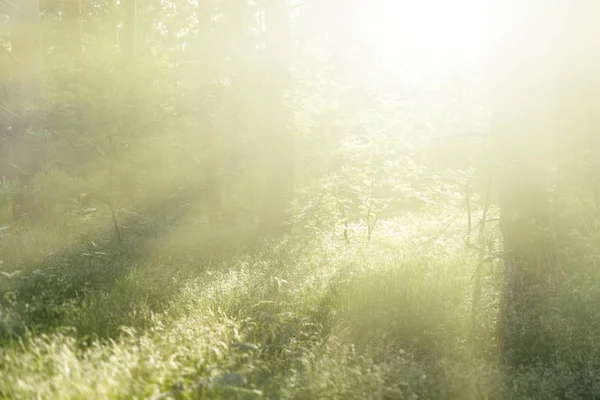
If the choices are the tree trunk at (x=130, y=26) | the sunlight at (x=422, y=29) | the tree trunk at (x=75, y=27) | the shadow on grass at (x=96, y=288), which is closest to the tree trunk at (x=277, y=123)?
the sunlight at (x=422, y=29)

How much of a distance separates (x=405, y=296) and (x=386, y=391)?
99.5 inches

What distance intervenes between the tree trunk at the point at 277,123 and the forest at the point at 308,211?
0.05 meters

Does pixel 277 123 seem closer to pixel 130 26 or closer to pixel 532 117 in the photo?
pixel 532 117

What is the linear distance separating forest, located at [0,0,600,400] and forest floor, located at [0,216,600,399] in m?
0.04

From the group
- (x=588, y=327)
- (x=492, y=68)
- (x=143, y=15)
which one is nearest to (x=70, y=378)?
(x=588, y=327)

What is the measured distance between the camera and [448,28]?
10.5m

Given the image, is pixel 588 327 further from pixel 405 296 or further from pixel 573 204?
pixel 573 204

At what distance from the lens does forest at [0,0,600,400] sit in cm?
538

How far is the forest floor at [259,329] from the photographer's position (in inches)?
171

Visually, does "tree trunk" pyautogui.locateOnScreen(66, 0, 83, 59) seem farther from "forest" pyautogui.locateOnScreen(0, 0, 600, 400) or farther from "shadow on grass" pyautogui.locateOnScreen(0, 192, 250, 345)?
"shadow on grass" pyautogui.locateOnScreen(0, 192, 250, 345)

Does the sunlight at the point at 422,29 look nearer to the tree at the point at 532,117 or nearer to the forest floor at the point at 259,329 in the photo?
the tree at the point at 532,117

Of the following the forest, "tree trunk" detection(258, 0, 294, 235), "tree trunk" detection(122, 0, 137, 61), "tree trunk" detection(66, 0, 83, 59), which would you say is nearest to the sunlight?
the forest

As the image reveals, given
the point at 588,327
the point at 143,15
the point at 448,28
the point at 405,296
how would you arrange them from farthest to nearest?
the point at 143,15
the point at 448,28
the point at 405,296
the point at 588,327

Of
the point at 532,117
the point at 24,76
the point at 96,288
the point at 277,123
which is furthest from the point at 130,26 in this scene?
the point at 532,117
